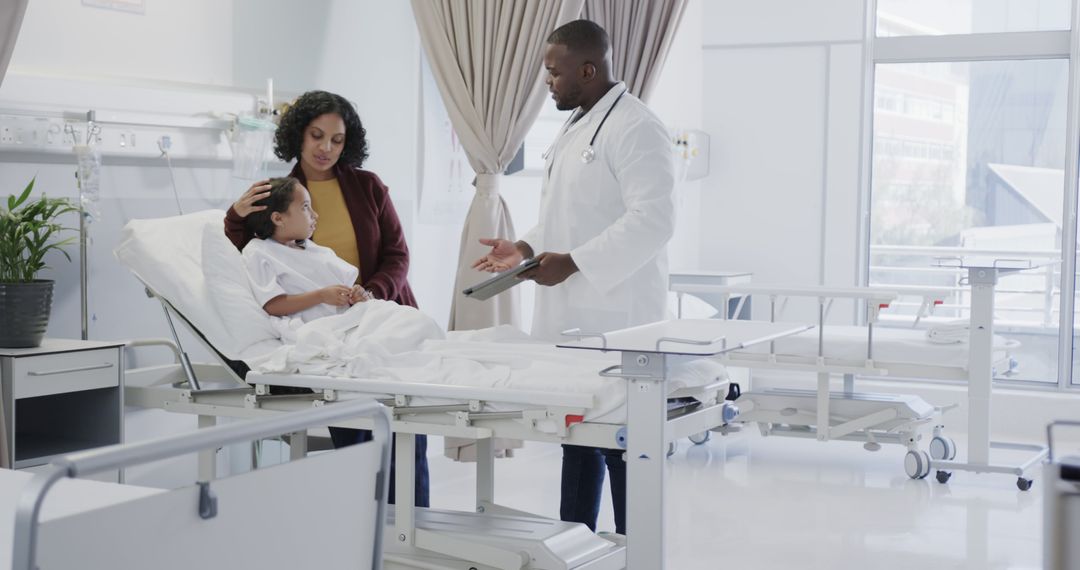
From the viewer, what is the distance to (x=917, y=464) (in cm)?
507

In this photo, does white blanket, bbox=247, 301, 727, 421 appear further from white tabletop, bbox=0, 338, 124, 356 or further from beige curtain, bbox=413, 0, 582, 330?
beige curtain, bbox=413, 0, 582, 330

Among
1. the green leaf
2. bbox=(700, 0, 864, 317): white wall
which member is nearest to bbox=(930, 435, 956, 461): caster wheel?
bbox=(700, 0, 864, 317): white wall

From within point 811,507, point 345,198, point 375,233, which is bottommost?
point 811,507

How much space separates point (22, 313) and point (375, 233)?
3.26ft

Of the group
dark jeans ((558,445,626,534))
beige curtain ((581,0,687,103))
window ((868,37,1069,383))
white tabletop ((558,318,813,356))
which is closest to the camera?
white tabletop ((558,318,813,356))

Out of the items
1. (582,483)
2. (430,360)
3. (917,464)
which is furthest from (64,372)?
(917,464)

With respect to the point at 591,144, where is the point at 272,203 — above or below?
below

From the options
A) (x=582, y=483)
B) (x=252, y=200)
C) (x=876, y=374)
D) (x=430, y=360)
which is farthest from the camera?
(x=876, y=374)

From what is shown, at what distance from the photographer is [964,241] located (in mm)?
7086

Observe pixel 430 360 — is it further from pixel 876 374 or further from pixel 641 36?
pixel 876 374

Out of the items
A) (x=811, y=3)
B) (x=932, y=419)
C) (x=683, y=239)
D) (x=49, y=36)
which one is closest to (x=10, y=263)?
(x=49, y=36)

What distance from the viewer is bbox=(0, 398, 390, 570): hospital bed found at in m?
1.26

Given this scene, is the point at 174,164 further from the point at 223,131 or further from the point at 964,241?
the point at 964,241

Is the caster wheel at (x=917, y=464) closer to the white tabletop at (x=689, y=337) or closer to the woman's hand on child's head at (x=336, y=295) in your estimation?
the white tabletop at (x=689, y=337)
